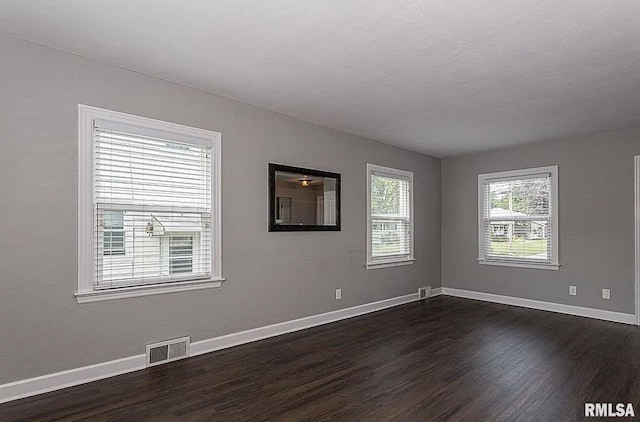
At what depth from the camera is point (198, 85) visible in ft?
11.6

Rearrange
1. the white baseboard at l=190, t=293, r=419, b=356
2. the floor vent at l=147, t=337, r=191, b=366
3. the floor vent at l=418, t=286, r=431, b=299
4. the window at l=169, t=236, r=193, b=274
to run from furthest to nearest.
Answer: the floor vent at l=418, t=286, r=431, b=299, the white baseboard at l=190, t=293, r=419, b=356, the window at l=169, t=236, r=193, b=274, the floor vent at l=147, t=337, r=191, b=366

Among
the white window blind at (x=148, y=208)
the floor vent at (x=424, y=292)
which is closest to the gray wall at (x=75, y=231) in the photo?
the white window blind at (x=148, y=208)

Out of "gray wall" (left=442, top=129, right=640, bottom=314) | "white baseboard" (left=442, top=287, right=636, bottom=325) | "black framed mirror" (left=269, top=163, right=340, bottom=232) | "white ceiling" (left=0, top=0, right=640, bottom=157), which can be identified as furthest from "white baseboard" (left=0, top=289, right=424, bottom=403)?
"gray wall" (left=442, top=129, right=640, bottom=314)

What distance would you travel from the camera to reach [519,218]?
5.86 metres

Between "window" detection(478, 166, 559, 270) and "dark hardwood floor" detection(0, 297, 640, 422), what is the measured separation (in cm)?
151

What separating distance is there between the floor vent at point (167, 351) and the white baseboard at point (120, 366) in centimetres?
6

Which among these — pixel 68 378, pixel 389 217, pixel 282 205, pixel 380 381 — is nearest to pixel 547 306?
pixel 389 217

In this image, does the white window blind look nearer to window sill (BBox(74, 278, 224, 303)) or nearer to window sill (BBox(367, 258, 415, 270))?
window sill (BBox(74, 278, 224, 303))

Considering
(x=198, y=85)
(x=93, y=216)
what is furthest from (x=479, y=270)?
(x=93, y=216)

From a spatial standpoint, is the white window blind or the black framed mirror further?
the black framed mirror

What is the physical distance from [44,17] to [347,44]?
197cm

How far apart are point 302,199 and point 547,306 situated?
3977mm

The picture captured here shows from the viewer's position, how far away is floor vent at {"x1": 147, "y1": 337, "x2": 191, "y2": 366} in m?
3.27

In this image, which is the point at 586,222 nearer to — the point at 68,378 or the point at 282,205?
the point at 282,205
